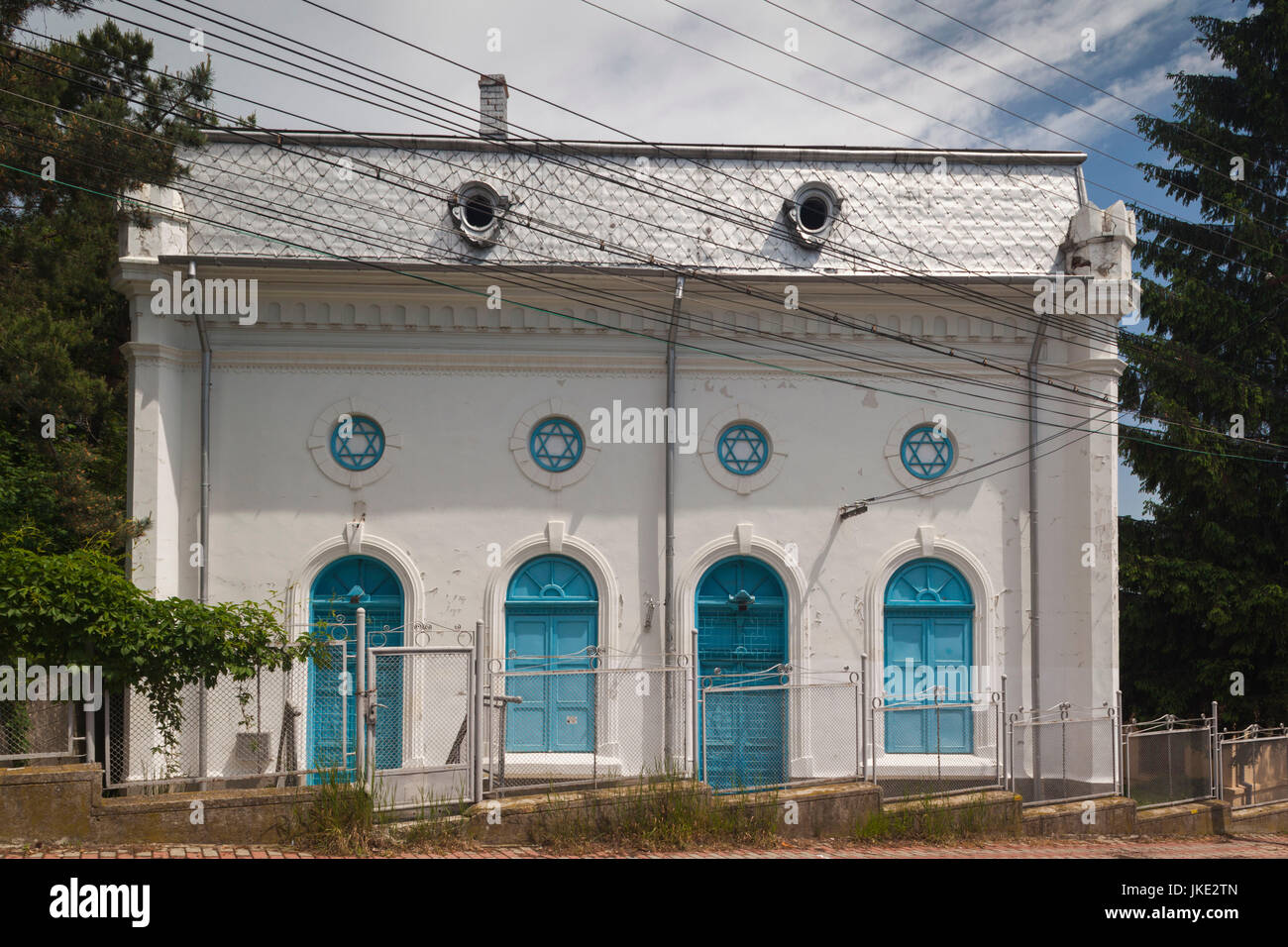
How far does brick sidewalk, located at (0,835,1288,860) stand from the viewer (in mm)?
10289

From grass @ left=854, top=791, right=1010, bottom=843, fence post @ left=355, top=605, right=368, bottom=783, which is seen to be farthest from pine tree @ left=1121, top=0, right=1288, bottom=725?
fence post @ left=355, top=605, right=368, bottom=783

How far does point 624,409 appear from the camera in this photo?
1631cm

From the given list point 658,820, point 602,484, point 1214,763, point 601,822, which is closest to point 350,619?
point 602,484

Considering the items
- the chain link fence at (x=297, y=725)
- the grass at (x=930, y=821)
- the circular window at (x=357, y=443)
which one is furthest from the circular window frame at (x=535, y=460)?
the grass at (x=930, y=821)

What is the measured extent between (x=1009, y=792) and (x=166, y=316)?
13.0 m

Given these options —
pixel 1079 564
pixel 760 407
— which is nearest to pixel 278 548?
pixel 760 407

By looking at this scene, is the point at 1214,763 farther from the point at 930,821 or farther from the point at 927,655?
the point at 930,821

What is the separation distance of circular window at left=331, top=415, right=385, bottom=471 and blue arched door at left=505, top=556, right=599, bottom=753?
2739 millimetres

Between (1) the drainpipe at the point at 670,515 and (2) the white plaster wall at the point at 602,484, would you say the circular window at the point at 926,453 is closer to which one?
(2) the white plaster wall at the point at 602,484

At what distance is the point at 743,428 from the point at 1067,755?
21.5 ft

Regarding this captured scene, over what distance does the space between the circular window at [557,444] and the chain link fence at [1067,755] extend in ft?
23.3

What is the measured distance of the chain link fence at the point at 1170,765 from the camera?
15.3 metres

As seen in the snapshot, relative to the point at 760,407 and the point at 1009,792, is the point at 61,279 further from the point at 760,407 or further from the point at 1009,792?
the point at 1009,792

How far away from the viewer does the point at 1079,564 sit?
53.0ft
